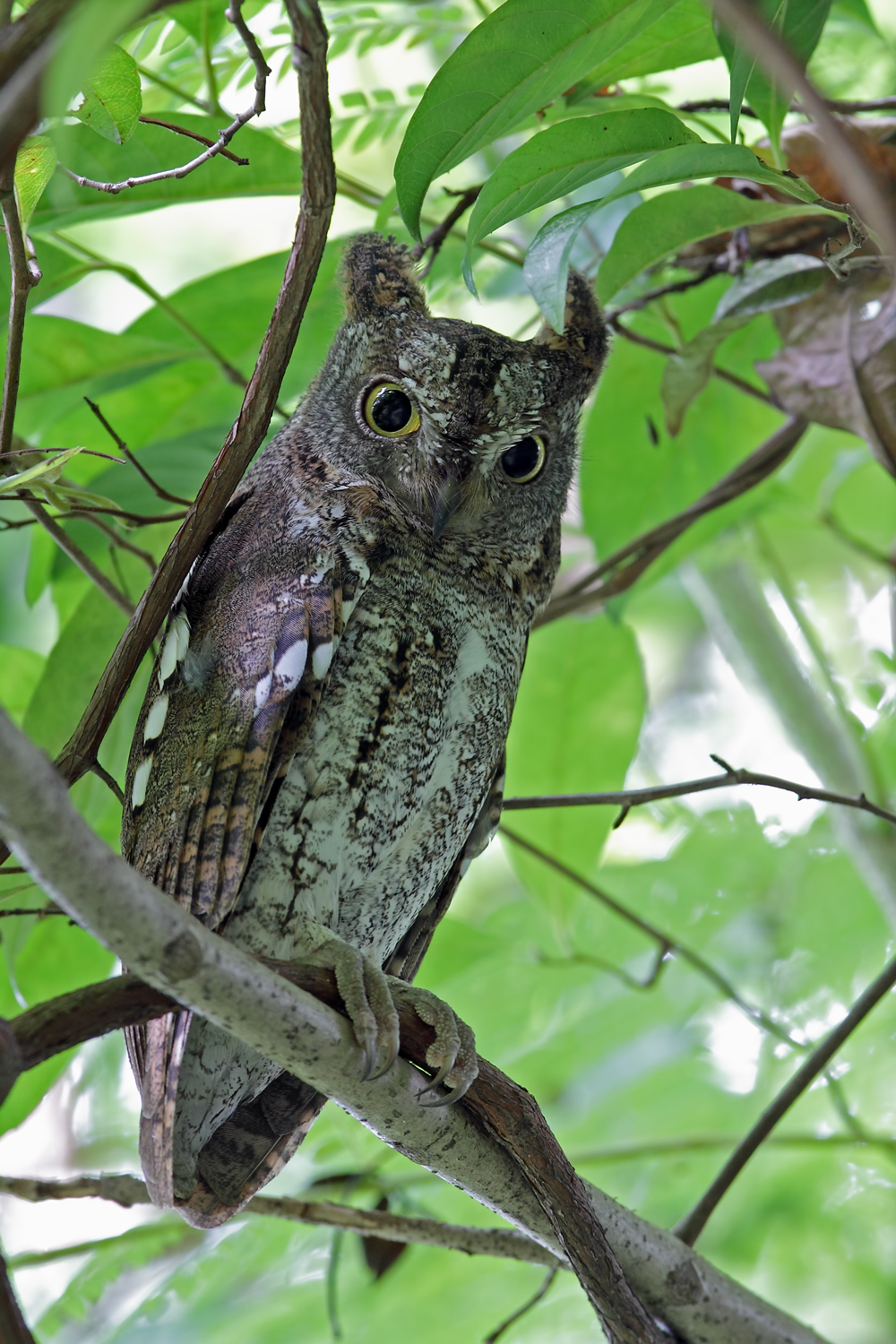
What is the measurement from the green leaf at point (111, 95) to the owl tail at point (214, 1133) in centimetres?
85

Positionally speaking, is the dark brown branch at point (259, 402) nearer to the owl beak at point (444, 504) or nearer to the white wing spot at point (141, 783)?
the white wing spot at point (141, 783)

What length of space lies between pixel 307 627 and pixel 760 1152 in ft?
4.36

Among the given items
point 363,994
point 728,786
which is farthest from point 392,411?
point 363,994

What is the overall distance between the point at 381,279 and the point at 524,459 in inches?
12.9

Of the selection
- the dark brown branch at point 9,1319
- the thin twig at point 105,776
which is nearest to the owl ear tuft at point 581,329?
the thin twig at point 105,776

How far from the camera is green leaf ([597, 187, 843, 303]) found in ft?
4.52

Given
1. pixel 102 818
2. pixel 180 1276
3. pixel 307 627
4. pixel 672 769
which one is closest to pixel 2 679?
pixel 102 818

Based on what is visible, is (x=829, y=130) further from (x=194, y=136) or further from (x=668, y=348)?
(x=668, y=348)

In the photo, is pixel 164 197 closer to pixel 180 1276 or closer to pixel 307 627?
pixel 307 627

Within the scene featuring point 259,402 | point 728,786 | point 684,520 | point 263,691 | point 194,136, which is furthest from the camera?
point 684,520

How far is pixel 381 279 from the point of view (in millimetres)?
1645

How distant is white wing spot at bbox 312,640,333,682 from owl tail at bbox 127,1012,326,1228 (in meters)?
0.38

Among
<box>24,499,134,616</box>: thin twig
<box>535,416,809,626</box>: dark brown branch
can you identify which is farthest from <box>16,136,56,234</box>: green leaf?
<box>535,416,809,626</box>: dark brown branch

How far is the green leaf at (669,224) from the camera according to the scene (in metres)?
1.38
